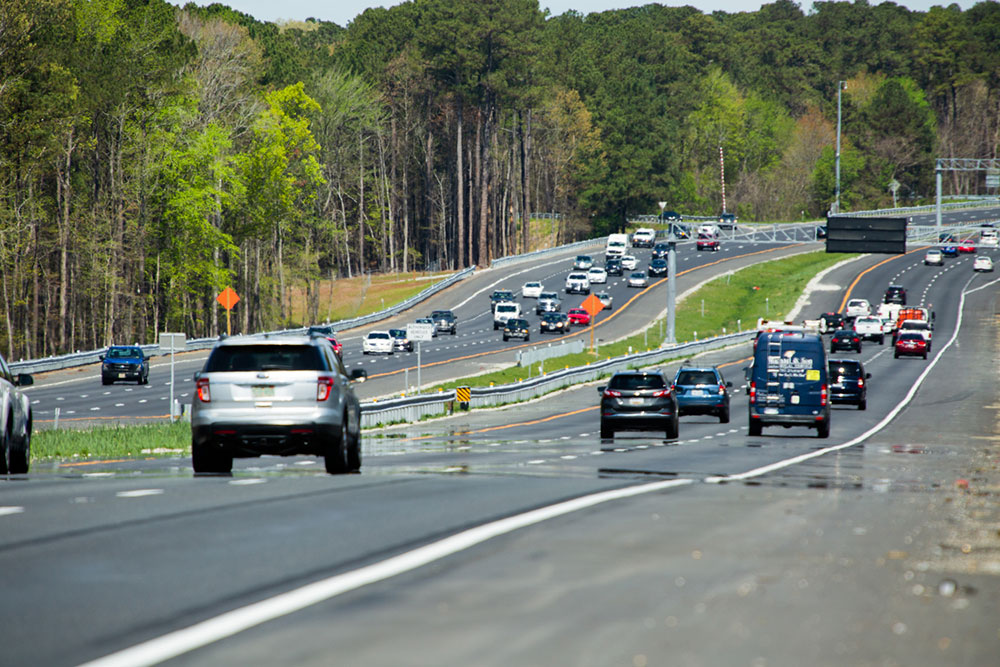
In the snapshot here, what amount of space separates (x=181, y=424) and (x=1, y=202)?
41.9 metres

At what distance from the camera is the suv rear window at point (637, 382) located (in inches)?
1224

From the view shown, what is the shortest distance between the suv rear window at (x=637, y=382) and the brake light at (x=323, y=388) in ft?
51.2

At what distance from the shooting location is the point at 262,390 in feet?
53.1

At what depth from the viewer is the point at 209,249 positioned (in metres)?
88.8

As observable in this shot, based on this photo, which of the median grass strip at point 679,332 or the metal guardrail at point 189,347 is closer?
the median grass strip at point 679,332

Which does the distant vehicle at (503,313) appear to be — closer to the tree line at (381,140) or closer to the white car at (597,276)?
the tree line at (381,140)

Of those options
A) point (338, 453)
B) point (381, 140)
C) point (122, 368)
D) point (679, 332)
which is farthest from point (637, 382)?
point (381, 140)

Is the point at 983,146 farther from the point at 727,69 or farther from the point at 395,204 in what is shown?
the point at 395,204

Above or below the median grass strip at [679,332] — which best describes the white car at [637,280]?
above

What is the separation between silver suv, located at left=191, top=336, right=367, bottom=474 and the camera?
52.7 feet

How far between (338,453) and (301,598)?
30.8ft

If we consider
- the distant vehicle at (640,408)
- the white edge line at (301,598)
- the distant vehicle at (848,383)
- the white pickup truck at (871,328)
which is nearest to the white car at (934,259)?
the white pickup truck at (871,328)

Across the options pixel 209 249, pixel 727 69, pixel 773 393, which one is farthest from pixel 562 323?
pixel 727 69

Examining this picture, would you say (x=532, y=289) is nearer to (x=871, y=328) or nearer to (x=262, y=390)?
(x=871, y=328)
